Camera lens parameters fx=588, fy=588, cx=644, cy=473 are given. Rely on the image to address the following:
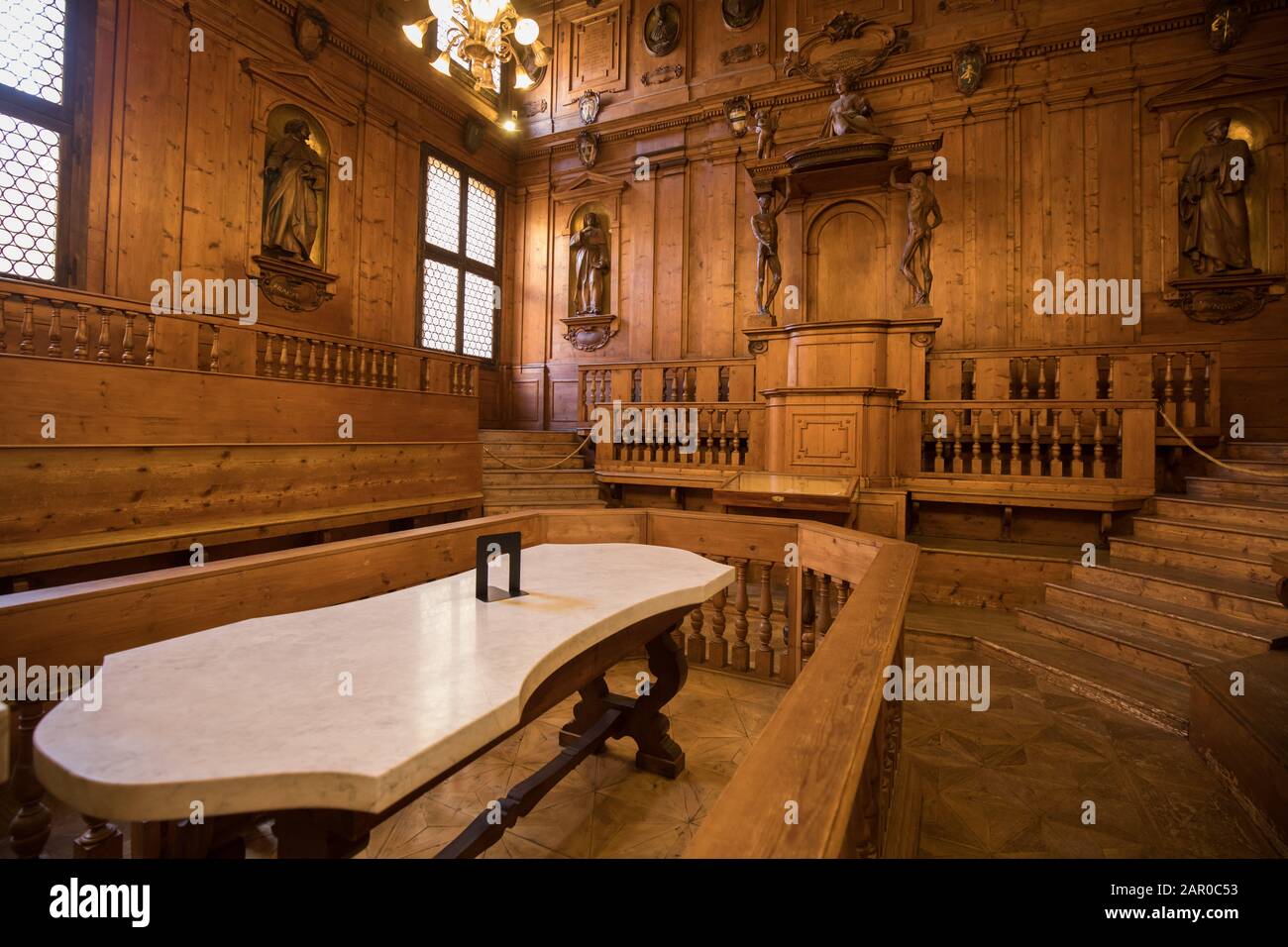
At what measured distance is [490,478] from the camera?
6641 mm

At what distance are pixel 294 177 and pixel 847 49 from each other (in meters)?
7.15

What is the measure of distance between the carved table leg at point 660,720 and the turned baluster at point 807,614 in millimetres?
918

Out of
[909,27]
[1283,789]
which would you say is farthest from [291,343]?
[909,27]

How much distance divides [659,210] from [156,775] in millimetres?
9350

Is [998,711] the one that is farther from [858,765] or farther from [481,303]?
[481,303]

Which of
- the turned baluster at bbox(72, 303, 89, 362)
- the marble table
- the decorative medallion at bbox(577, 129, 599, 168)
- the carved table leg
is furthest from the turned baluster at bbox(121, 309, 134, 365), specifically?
the decorative medallion at bbox(577, 129, 599, 168)

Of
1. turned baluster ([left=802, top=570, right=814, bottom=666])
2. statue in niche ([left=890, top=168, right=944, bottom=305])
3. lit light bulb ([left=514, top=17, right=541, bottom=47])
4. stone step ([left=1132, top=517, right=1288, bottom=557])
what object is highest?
lit light bulb ([left=514, top=17, right=541, bottom=47])

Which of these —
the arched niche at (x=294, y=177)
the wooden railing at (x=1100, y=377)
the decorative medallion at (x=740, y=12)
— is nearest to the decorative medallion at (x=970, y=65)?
the decorative medallion at (x=740, y=12)

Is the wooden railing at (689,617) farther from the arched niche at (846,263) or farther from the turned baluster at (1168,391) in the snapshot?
the arched niche at (846,263)

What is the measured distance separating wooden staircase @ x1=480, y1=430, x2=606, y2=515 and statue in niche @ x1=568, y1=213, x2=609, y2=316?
2.77 meters

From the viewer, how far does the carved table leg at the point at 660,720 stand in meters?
2.59

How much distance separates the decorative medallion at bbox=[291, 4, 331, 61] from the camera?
263 inches

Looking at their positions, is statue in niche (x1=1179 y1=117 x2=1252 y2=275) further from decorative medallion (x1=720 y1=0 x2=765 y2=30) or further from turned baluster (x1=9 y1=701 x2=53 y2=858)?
turned baluster (x1=9 y1=701 x2=53 y2=858)

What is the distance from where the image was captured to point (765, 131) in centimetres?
805
